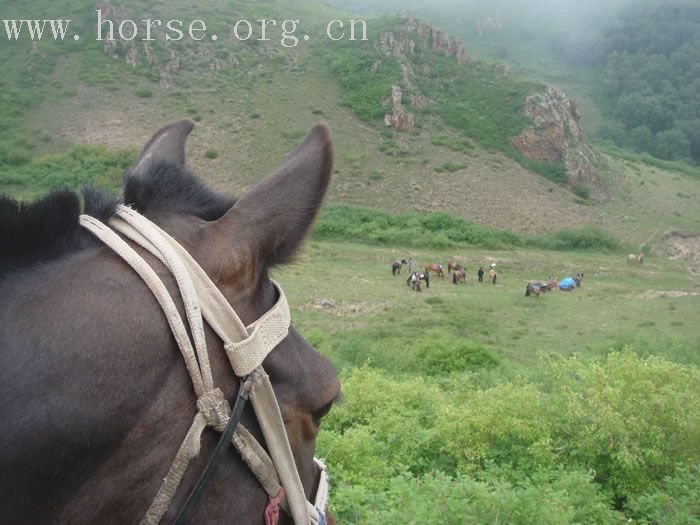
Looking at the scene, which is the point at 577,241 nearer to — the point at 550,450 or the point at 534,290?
the point at 534,290

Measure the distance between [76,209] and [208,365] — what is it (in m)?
0.40

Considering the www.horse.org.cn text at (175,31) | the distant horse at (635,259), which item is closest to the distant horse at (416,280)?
the distant horse at (635,259)

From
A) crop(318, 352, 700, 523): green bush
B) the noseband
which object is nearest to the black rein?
the noseband

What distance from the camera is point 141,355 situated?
1020 millimetres

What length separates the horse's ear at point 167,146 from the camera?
1.48 m

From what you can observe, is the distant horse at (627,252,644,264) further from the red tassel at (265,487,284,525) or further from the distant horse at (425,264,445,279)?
the red tassel at (265,487,284,525)

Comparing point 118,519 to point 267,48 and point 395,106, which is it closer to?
point 395,106

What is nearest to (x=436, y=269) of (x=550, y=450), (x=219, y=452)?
(x=550, y=450)

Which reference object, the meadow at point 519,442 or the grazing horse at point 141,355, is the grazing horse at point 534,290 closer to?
the meadow at point 519,442

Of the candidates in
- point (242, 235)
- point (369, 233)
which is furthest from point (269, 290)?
point (369, 233)

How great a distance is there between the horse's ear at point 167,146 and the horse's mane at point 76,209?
16cm

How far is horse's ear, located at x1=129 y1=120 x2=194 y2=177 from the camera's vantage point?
1.48 m

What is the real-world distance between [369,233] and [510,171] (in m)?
13.0

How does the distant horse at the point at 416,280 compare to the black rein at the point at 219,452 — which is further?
the distant horse at the point at 416,280
